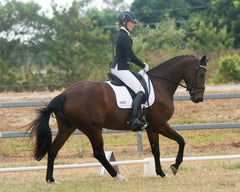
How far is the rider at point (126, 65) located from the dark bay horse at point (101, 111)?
0.71 feet

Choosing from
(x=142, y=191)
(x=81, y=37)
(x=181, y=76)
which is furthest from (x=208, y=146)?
(x=81, y=37)

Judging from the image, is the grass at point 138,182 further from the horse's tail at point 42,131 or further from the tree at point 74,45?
the tree at point 74,45

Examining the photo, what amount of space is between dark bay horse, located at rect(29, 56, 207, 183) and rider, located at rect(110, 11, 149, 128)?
22 cm

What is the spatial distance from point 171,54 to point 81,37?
509 cm

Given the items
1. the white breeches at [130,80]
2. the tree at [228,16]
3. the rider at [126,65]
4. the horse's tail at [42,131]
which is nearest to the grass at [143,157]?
the horse's tail at [42,131]

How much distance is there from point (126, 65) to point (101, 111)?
921 millimetres

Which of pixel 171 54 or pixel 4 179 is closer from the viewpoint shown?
pixel 4 179

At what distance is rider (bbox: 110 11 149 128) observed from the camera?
7.09 m

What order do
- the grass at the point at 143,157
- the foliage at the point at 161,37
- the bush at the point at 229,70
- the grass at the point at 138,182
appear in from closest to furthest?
1. the grass at the point at 138,182
2. the grass at the point at 143,157
3. the bush at the point at 229,70
4. the foliage at the point at 161,37

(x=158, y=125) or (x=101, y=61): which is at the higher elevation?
(x=158, y=125)

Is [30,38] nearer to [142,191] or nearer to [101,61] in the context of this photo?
[101,61]

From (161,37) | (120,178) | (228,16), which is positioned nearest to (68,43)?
(161,37)

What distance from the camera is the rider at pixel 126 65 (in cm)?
709

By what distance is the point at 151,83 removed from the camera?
754cm
